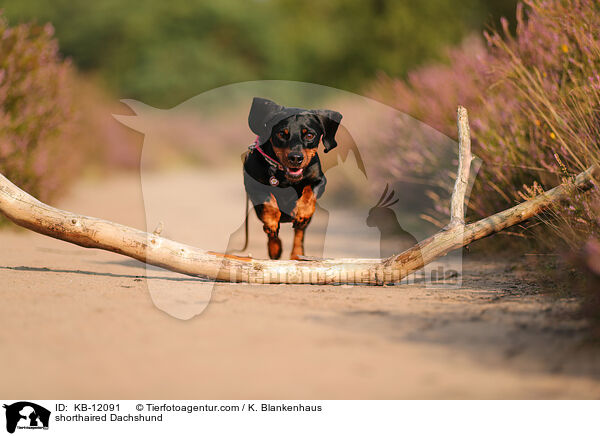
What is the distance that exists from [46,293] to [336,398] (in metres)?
1.94

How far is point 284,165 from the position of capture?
397 cm

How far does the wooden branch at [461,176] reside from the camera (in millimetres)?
3570

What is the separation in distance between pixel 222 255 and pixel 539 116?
267 centimetres

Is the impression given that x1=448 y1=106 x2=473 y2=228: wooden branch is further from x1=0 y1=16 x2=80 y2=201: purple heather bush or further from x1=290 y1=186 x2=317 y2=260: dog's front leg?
x1=0 y1=16 x2=80 y2=201: purple heather bush

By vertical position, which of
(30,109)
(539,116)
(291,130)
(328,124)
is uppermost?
(30,109)

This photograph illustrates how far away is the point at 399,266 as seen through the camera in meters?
3.61

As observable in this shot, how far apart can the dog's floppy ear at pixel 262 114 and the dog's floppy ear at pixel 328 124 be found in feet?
0.98

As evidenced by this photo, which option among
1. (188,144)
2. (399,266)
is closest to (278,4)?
(188,144)

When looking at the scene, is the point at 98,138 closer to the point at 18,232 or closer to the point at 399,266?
the point at 18,232

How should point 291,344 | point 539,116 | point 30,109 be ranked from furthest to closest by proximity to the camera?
1. point 30,109
2. point 539,116
3. point 291,344
